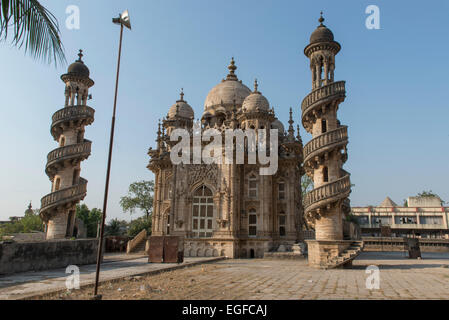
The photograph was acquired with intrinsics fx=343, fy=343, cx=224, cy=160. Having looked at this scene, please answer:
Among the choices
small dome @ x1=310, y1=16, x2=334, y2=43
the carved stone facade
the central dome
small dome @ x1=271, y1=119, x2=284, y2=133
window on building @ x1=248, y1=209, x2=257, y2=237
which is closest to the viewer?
small dome @ x1=310, y1=16, x2=334, y2=43

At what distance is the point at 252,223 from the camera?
31.5 metres

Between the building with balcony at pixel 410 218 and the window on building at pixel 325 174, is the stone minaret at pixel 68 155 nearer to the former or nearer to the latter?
the window on building at pixel 325 174

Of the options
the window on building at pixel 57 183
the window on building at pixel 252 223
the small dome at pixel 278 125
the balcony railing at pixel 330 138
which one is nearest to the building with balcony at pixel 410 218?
the small dome at pixel 278 125

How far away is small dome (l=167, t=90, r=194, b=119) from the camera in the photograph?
37688 millimetres

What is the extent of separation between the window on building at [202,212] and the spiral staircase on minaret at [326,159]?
39.0 feet

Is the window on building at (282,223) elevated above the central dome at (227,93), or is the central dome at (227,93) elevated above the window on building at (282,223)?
the central dome at (227,93)

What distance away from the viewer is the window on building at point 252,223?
3127cm

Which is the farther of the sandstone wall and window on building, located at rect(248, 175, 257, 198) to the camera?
window on building, located at rect(248, 175, 257, 198)

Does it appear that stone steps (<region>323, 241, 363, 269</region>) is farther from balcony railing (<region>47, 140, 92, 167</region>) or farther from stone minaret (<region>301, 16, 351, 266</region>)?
balcony railing (<region>47, 140, 92, 167</region>)

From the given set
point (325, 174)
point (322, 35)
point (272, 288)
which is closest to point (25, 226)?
point (325, 174)

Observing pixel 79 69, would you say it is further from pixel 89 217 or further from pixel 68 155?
pixel 89 217

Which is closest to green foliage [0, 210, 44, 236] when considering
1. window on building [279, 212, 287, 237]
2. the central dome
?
the central dome

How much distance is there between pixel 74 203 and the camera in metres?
25.6

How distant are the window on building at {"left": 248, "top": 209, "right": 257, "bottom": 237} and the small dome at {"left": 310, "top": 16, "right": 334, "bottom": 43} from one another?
51.7 feet
